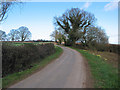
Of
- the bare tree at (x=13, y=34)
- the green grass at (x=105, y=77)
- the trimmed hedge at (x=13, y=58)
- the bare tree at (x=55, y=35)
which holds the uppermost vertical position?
the bare tree at (x=55, y=35)

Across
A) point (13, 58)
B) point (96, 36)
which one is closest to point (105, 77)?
point (13, 58)

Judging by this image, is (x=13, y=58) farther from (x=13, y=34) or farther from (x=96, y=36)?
(x=96, y=36)

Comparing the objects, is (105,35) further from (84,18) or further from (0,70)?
(0,70)

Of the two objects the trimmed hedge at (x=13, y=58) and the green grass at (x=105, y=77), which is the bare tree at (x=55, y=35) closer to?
the trimmed hedge at (x=13, y=58)

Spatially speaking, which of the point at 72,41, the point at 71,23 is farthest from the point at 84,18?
the point at 72,41

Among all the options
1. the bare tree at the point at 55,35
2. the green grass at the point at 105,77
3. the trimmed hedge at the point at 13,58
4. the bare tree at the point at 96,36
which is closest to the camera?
the green grass at the point at 105,77

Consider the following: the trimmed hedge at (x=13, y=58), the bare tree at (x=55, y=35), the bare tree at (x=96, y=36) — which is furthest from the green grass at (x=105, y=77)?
the bare tree at (x=55, y=35)

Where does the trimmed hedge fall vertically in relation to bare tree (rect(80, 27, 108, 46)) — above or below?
below

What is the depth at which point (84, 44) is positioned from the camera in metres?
28.6

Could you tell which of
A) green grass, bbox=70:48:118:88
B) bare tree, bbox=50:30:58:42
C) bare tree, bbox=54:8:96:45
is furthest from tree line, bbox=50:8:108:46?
green grass, bbox=70:48:118:88

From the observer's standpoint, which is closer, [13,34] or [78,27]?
[13,34]

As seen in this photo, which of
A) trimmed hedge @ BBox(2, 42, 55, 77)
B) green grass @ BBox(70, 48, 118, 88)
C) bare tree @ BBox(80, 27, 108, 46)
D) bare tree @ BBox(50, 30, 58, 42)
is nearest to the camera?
green grass @ BBox(70, 48, 118, 88)

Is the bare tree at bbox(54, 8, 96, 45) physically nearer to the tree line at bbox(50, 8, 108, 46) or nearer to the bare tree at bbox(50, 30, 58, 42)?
the tree line at bbox(50, 8, 108, 46)

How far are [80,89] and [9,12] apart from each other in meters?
5.01
